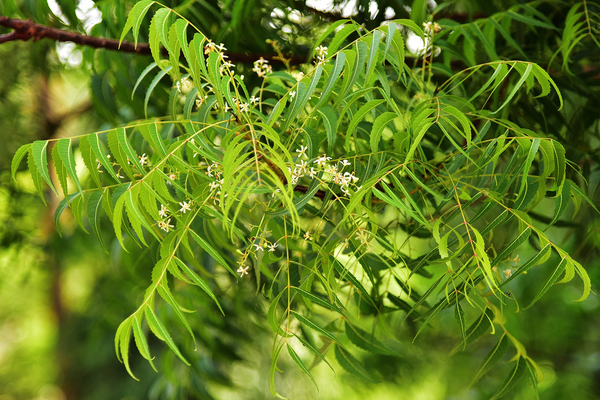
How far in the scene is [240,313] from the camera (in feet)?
3.40

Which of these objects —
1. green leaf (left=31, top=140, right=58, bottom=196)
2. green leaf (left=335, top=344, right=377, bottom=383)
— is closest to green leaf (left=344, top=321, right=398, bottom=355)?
green leaf (left=335, top=344, right=377, bottom=383)

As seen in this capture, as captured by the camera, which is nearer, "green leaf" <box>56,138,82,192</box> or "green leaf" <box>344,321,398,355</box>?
"green leaf" <box>56,138,82,192</box>

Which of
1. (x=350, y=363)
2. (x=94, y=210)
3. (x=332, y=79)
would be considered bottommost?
(x=350, y=363)

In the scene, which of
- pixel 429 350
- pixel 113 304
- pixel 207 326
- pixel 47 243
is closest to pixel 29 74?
pixel 47 243

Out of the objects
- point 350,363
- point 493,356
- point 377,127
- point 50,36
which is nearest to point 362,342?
point 350,363

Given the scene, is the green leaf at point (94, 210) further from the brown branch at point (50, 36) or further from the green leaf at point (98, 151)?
the brown branch at point (50, 36)

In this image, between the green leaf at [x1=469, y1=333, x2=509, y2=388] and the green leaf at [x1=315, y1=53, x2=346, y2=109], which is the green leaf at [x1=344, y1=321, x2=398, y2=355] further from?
the green leaf at [x1=315, y1=53, x2=346, y2=109]

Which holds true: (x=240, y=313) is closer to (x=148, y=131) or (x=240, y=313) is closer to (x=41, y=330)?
(x=148, y=131)

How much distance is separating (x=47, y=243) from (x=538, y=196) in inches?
74.7

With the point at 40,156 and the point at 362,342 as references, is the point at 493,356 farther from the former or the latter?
the point at 40,156

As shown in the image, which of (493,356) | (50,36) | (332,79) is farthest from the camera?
(50,36)

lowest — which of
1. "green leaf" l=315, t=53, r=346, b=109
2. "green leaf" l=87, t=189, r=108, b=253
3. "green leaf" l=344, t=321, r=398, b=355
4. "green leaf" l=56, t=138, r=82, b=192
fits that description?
"green leaf" l=344, t=321, r=398, b=355

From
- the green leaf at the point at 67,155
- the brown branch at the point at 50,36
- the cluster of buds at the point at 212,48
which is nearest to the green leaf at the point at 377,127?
the cluster of buds at the point at 212,48

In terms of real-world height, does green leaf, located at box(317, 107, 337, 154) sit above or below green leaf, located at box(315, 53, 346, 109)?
below
